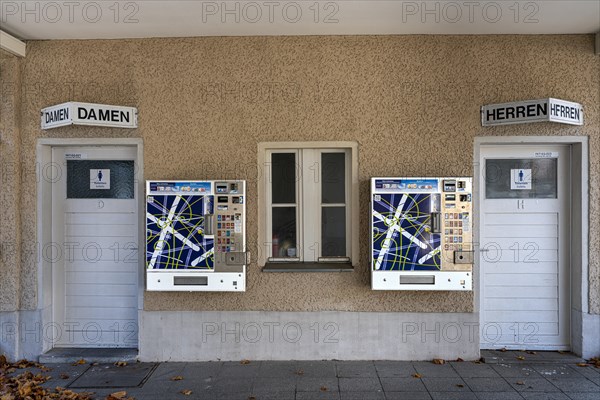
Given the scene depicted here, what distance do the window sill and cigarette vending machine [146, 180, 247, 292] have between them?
1.32ft

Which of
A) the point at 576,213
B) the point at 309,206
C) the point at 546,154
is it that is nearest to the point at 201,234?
the point at 309,206

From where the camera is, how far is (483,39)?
17.0ft

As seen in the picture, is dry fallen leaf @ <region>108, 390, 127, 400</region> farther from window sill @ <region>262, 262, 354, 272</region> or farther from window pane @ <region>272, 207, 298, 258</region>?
window pane @ <region>272, 207, 298, 258</region>

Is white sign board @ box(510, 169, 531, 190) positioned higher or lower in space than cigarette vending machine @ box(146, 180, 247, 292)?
higher

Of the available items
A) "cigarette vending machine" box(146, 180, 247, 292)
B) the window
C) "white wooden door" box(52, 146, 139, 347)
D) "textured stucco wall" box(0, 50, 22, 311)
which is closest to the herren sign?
the window

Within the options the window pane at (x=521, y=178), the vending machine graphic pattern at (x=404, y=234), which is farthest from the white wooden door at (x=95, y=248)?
the window pane at (x=521, y=178)

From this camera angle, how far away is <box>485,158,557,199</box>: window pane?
17.8 feet

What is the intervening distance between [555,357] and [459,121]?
305cm

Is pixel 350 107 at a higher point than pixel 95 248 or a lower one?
→ higher

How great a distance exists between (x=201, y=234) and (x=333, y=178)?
1716 mm

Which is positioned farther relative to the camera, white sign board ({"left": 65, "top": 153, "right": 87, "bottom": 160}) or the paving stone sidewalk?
white sign board ({"left": 65, "top": 153, "right": 87, "bottom": 160})

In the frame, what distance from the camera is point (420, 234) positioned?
4898 millimetres

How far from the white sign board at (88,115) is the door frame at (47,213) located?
23 cm

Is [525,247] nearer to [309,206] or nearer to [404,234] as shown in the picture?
[404,234]
